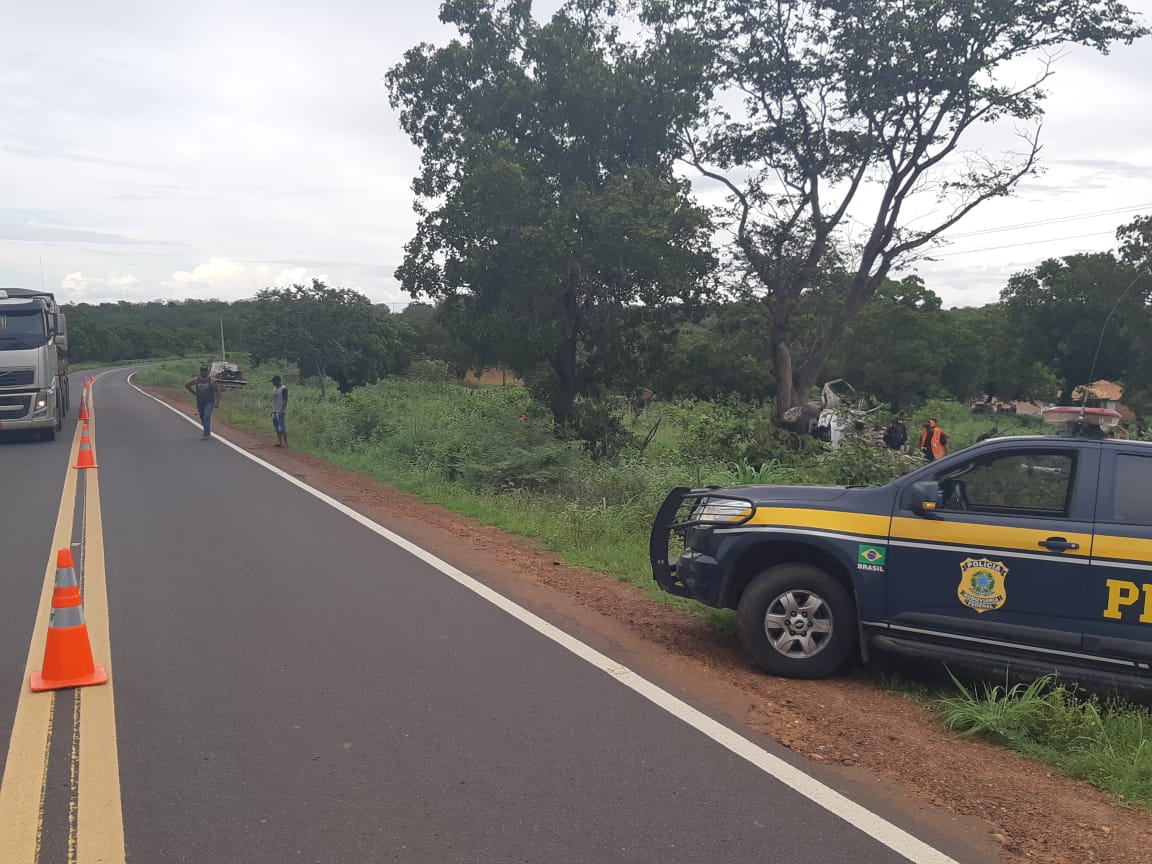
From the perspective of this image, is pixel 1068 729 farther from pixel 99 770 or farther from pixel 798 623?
pixel 99 770

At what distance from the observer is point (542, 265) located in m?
20.3

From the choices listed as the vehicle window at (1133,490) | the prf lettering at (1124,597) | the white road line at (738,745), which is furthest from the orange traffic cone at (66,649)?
the vehicle window at (1133,490)

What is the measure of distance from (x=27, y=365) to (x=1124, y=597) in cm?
2249

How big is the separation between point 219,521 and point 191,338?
133 meters

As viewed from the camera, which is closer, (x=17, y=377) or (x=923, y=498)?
(x=923, y=498)

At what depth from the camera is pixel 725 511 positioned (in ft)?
21.6

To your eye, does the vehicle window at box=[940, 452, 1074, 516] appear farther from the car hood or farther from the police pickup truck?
the car hood

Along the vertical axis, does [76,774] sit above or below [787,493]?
below

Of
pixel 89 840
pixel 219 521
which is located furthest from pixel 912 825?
pixel 219 521

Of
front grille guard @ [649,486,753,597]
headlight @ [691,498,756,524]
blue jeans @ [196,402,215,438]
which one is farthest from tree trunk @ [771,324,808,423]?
headlight @ [691,498,756,524]

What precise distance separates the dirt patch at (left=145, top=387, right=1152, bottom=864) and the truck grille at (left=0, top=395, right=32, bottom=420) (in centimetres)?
1690

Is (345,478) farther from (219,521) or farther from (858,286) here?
(858,286)

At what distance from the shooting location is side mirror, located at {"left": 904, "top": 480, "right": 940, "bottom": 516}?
227 inches

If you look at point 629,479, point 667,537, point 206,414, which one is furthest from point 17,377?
point 667,537
